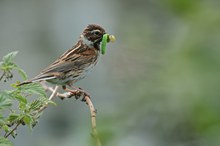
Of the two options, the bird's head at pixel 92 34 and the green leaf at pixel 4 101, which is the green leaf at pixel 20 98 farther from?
the bird's head at pixel 92 34

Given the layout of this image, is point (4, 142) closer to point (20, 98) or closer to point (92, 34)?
point (20, 98)

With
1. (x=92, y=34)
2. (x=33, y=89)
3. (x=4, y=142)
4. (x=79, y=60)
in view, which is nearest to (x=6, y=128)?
(x=4, y=142)

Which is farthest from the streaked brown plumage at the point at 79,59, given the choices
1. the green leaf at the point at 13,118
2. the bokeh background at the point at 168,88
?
the green leaf at the point at 13,118

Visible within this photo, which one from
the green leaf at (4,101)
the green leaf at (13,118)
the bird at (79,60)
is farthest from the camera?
the bird at (79,60)

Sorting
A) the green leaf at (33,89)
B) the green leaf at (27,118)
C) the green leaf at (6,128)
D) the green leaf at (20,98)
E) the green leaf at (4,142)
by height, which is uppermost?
the green leaf at (33,89)

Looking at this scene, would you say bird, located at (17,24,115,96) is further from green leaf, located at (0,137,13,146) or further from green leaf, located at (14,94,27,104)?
green leaf, located at (0,137,13,146)

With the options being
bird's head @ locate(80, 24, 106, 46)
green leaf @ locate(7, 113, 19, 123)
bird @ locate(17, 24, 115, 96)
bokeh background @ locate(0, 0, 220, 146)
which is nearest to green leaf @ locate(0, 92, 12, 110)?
green leaf @ locate(7, 113, 19, 123)
